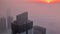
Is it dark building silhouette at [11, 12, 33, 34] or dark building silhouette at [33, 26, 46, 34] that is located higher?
dark building silhouette at [11, 12, 33, 34]

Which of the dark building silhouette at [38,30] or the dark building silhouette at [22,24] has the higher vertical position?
the dark building silhouette at [22,24]

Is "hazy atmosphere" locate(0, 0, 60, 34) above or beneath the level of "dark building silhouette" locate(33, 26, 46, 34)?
above

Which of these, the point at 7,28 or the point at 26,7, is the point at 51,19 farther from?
the point at 7,28

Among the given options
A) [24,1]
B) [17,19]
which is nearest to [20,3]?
[24,1]

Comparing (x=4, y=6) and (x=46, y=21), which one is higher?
(x=4, y=6)

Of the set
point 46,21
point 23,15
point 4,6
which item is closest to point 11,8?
point 4,6

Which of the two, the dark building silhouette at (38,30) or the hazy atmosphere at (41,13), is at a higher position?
the hazy atmosphere at (41,13)

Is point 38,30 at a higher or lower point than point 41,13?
lower

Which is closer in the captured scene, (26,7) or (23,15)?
(23,15)
